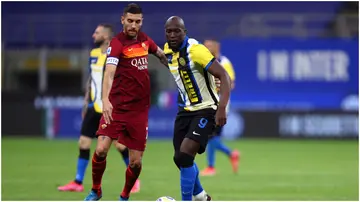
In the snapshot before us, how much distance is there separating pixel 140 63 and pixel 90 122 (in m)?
2.47

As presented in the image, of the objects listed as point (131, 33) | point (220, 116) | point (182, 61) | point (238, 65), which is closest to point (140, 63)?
point (131, 33)

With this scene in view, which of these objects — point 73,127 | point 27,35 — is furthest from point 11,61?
point 73,127

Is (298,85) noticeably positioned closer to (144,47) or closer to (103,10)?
(103,10)

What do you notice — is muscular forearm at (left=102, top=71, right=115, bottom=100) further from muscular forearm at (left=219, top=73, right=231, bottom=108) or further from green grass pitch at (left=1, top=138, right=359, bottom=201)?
green grass pitch at (left=1, top=138, right=359, bottom=201)

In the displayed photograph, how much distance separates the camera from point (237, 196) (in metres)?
11.6

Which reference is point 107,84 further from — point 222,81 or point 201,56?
point 222,81

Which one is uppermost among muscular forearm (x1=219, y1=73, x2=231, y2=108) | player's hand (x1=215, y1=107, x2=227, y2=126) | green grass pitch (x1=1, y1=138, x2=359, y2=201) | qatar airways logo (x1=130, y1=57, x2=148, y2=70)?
qatar airways logo (x1=130, y1=57, x2=148, y2=70)

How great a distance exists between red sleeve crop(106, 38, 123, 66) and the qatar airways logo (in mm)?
277

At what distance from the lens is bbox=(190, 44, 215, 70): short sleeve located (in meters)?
9.48

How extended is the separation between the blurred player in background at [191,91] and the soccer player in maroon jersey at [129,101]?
1.68 feet

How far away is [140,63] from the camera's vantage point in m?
10.3

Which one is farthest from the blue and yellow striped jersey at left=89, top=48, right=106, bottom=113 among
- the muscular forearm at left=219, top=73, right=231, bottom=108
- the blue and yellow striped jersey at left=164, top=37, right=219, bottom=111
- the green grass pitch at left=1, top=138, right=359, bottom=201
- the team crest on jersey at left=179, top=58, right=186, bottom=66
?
the muscular forearm at left=219, top=73, right=231, bottom=108

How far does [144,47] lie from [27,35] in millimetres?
17380

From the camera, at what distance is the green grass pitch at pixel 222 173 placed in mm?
11859
